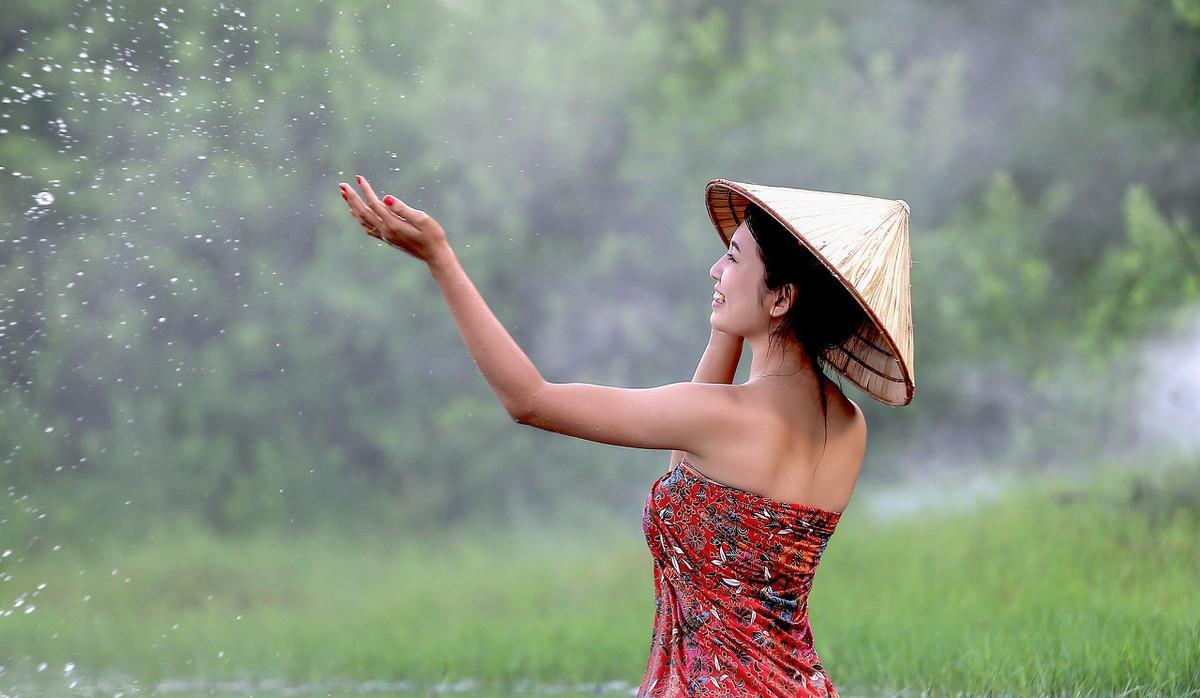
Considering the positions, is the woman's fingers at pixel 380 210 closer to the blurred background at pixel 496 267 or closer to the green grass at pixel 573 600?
the green grass at pixel 573 600

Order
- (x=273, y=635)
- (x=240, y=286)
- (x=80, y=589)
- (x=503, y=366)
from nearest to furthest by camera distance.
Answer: (x=503, y=366) < (x=273, y=635) < (x=80, y=589) < (x=240, y=286)

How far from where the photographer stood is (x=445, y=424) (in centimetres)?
708

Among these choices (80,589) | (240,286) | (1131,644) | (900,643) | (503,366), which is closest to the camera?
(503,366)

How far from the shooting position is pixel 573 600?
6.00 m

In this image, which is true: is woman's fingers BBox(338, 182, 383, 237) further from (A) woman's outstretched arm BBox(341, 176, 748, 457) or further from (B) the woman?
(B) the woman

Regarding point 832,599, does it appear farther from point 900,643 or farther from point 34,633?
point 34,633

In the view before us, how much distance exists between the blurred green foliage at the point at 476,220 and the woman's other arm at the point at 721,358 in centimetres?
458

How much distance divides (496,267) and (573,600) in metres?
2.08

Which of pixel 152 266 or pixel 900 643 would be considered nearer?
pixel 900 643

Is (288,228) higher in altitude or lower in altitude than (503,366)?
lower

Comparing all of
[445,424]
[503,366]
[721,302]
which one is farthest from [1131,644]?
[445,424]

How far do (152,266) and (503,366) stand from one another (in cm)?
571

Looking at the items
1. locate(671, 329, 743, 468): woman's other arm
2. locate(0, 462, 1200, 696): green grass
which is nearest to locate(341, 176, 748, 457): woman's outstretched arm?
locate(671, 329, 743, 468): woman's other arm

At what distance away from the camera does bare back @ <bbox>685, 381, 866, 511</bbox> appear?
6.37ft
